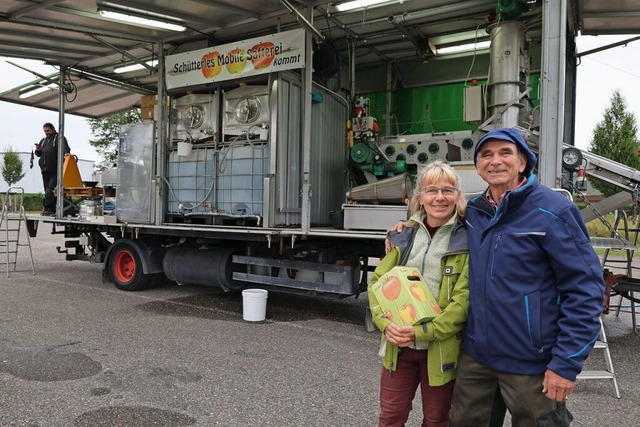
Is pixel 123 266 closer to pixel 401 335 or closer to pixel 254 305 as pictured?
pixel 254 305

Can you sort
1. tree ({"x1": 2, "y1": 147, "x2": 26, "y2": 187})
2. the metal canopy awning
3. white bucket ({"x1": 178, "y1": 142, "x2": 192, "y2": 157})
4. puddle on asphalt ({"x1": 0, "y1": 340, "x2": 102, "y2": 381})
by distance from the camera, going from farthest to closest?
tree ({"x1": 2, "y1": 147, "x2": 26, "y2": 187})
white bucket ({"x1": 178, "y1": 142, "x2": 192, "y2": 157})
the metal canopy awning
puddle on asphalt ({"x1": 0, "y1": 340, "x2": 102, "y2": 381})

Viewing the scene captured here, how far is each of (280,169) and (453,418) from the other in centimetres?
475

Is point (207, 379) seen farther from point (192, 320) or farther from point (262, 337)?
point (192, 320)

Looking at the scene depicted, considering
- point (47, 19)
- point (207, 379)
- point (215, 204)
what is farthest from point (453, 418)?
point (47, 19)

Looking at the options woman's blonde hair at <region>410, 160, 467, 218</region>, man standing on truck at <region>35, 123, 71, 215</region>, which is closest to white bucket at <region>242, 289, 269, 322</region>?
woman's blonde hair at <region>410, 160, 467, 218</region>

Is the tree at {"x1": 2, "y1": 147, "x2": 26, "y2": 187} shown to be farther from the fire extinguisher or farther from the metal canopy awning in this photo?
the fire extinguisher

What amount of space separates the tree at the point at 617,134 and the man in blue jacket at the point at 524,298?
90.4 ft

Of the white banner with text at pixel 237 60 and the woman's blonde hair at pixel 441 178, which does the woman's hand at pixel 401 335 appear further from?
the white banner with text at pixel 237 60

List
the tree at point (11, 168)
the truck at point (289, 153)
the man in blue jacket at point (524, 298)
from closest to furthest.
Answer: the man in blue jacket at point (524, 298) → the truck at point (289, 153) → the tree at point (11, 168)

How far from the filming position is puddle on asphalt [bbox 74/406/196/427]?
3.17 m

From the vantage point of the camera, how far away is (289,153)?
664 centimetres

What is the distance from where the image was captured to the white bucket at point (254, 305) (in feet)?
19.6

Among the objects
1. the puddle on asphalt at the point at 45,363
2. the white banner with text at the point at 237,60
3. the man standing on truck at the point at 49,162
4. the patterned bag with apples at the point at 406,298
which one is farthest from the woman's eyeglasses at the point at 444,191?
the man standing on truck at the point at 49,162

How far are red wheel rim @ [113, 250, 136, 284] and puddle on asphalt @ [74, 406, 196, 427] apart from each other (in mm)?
5077
